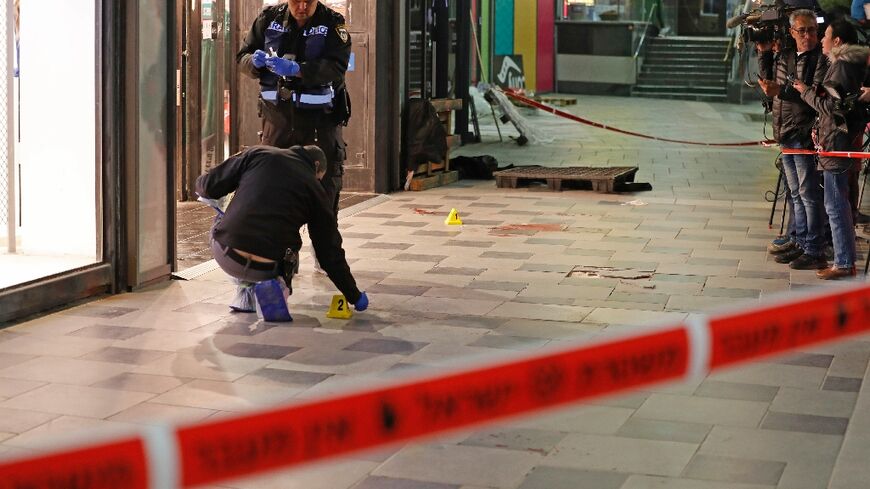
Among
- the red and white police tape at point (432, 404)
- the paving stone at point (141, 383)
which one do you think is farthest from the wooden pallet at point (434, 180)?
the red and white police tape at point (432, 404)

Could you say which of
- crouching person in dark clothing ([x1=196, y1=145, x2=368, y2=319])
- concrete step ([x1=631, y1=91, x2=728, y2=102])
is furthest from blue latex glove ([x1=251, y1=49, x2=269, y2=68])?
concrete step ([x1=631, y1=91, x2=728, y2=102])

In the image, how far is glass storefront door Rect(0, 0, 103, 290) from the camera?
7.70 meters

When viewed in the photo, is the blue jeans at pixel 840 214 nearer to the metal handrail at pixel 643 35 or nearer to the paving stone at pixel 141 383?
the paving stone at pixel 141 383

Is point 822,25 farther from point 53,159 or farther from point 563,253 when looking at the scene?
point 53,159

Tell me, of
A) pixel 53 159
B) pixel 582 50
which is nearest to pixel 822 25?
pixel 53 159

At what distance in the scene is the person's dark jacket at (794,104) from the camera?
8.59 metres

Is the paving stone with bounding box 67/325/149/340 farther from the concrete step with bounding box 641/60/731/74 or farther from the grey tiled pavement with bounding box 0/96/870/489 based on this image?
the concrete step with bounding box 641/60/731/74

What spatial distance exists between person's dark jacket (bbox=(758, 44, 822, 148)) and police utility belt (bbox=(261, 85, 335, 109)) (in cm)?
302

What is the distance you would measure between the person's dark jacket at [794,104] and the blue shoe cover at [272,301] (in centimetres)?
372

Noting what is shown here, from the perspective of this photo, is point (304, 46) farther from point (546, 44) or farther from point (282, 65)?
point (546, 44)

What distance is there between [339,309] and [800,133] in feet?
11.7

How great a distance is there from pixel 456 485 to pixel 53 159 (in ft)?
14.1

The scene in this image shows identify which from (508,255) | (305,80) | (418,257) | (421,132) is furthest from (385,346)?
(421,132)

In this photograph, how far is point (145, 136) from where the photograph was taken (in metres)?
7.94
